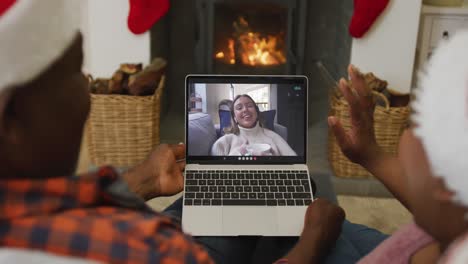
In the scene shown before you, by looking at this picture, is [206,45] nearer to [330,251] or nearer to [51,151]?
[330,251]

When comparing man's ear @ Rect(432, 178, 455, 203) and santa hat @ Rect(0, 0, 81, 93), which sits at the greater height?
santa hat @ Rect(0, 0, 81, 93)

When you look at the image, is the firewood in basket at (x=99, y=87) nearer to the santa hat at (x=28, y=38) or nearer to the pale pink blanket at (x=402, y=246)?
the pale pink blanket at (x=402, y=246)

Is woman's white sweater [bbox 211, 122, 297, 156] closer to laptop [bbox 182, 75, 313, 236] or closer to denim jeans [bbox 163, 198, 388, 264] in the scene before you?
laptop [bbox 182, 75, 313, 236]

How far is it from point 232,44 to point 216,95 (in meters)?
1.32

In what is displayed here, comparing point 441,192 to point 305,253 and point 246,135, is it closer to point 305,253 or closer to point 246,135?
point 305,253

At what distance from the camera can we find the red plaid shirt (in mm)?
592

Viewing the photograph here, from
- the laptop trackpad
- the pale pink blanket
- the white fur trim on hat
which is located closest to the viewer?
the white fur trim on hat

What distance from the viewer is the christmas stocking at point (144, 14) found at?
2357mm

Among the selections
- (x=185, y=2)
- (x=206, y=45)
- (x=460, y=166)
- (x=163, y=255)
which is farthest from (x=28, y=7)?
(x=185, y=2)

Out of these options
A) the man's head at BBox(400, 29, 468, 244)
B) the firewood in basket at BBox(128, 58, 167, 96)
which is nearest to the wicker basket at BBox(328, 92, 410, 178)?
the firewood in basket at BBox(128, 58, 167, 96)

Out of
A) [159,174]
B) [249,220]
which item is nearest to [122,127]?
[159,174]

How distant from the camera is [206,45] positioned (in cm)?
258

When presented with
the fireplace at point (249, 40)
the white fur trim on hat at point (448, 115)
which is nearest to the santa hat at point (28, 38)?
the white fur trim on hat at point (448, 115)

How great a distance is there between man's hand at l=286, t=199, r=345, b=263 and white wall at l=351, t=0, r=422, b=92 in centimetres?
128
